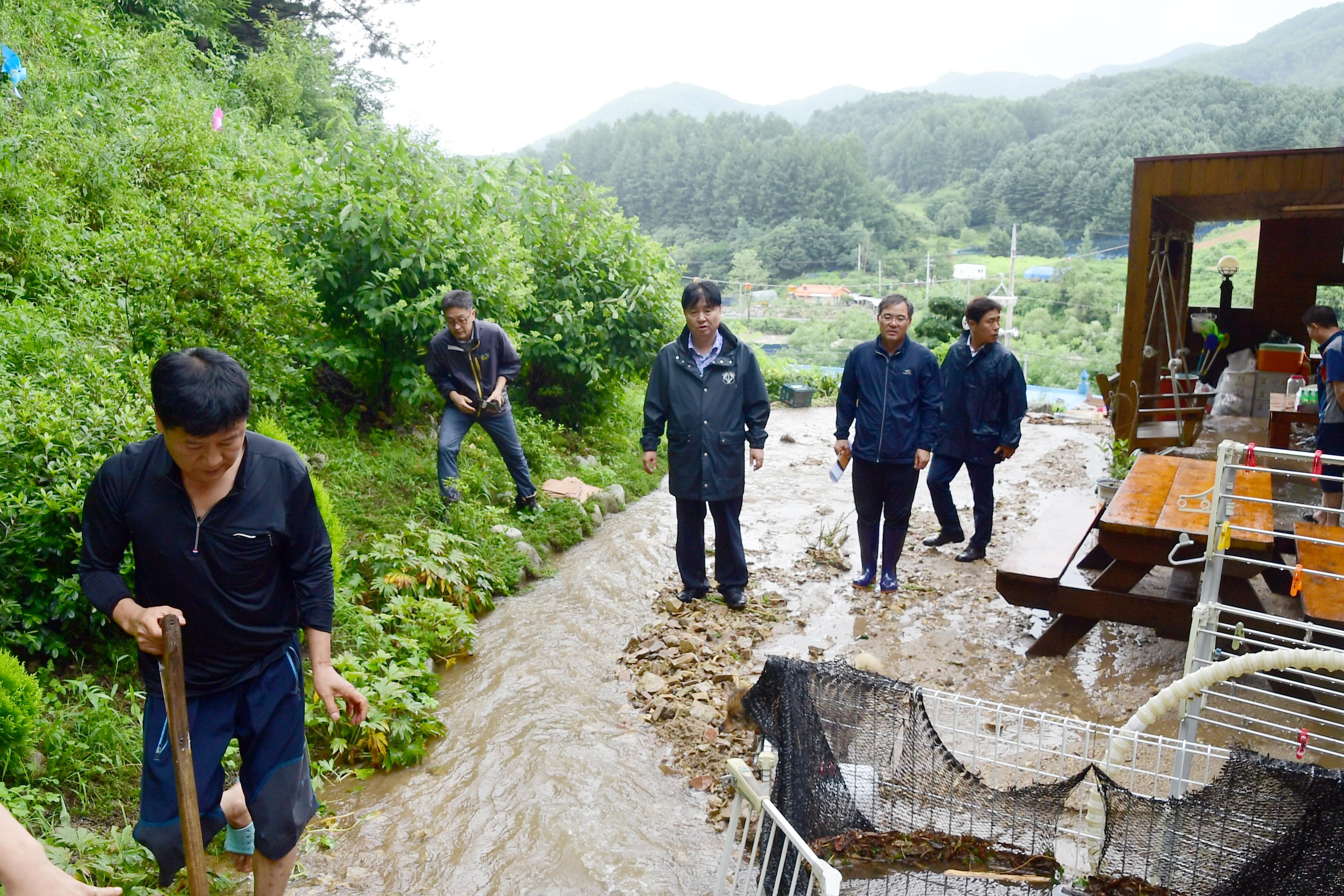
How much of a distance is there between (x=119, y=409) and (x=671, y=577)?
374 centimetres

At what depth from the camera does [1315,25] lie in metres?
149

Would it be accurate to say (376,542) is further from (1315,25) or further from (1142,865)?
(1315,25)

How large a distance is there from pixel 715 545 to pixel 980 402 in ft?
7.40

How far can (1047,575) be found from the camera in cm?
470

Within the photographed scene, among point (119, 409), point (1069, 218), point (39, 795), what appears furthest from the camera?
point (1069, 218)

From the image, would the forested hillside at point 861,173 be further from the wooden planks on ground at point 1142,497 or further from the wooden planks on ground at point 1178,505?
the wooden planks on ground at point 1178,505

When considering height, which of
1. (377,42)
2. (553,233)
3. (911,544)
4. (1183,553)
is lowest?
(911,544)

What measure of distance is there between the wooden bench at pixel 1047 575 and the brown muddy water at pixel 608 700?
5.0 inches

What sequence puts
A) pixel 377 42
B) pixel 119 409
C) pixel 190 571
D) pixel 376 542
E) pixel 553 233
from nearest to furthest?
pixel 190 571, pixel 119 409, pixel 376 542, pixel 553 233, pixel 377 42

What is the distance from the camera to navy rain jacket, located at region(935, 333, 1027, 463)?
6270 millimetres

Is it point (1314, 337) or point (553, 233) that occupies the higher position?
point (553, 233)

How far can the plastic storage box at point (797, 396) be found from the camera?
1744 centimetres

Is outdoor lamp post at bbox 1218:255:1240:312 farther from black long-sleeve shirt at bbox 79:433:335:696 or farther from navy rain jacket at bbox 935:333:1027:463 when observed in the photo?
black long-sleeve shirt at bbox 79:433:335:696

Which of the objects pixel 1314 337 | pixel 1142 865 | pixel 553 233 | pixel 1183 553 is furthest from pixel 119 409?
pixel 1314 337
